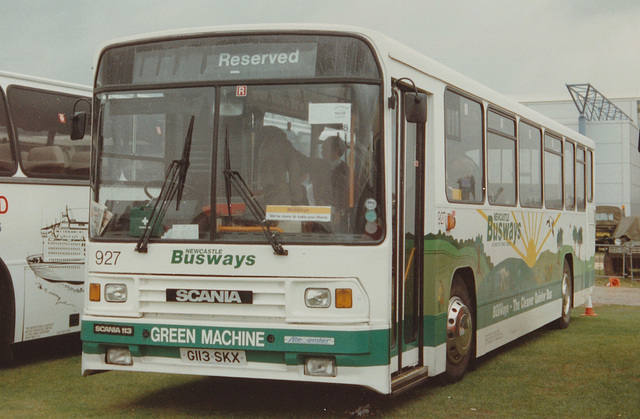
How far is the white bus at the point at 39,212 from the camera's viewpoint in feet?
32.9

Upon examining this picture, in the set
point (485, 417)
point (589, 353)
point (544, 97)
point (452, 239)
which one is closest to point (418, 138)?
point (452, 239)

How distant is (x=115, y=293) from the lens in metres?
7.57

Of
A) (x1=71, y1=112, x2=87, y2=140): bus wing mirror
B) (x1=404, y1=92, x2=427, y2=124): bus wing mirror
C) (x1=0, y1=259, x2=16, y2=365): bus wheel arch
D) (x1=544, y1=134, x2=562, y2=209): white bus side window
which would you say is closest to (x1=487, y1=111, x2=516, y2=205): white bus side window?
(x1=544, y1=134, x2=562, y2=209): white bus side window

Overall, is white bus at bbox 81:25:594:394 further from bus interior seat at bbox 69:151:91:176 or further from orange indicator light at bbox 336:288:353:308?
bus interior seat at bbox 69:151:91:176

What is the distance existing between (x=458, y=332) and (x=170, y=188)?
3.35 meters

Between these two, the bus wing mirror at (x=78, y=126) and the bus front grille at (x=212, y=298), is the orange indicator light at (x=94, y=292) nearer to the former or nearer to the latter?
the bus front grille at (x=212, y=298)

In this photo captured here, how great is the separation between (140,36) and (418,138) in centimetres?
258

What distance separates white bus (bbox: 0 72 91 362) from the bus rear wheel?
429 centimetres

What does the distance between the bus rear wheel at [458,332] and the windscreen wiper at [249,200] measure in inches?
101

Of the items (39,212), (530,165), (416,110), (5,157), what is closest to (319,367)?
(416,110)

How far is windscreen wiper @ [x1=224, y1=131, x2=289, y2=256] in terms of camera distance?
7.11 metres

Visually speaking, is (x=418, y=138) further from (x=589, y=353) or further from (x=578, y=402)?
(x=589, y=353)

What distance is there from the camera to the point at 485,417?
302 inches

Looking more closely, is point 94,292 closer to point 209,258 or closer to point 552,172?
point 209,258
